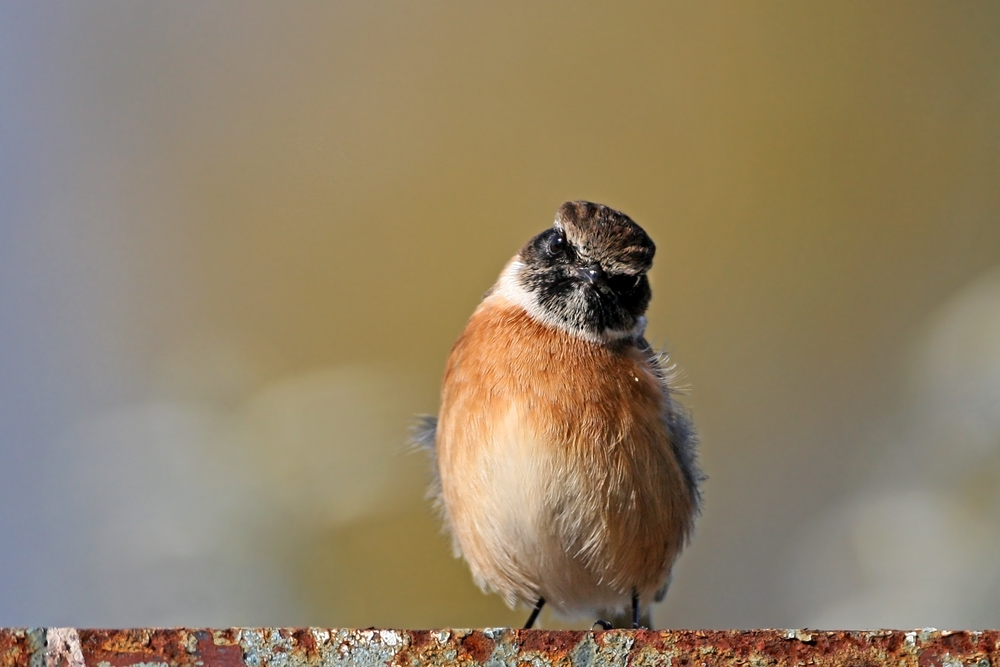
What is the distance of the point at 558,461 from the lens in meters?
3.46

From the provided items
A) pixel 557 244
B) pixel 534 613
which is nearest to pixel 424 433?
pixel 534 613

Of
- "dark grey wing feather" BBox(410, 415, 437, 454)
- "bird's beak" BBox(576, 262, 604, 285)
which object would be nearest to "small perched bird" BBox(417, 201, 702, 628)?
"bird's beak" BBox(576, 262, 604, 285)

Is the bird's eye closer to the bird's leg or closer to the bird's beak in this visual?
the bird's beak

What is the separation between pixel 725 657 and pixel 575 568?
2.06 meters

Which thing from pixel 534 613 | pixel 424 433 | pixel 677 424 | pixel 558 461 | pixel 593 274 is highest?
pixel 593 274

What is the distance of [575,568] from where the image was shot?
373 cm

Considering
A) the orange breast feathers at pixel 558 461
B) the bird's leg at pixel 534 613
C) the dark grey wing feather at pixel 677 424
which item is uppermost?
the dark grey wing feather at pixel 677 424

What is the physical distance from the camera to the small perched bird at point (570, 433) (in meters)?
3.50

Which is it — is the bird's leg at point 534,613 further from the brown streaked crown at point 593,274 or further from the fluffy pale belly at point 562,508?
the brown streaked crown at point 593,274

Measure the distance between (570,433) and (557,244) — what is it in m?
0.79

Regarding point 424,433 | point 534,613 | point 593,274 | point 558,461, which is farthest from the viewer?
point 424,433

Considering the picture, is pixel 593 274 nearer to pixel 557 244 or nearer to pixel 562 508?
pixel 557 244

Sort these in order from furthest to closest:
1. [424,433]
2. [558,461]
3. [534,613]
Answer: [424,433] → [534,613] → [558,461]

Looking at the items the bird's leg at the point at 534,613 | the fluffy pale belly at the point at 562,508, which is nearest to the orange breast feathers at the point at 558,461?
the fluffy pale belly at the point at 562,508
